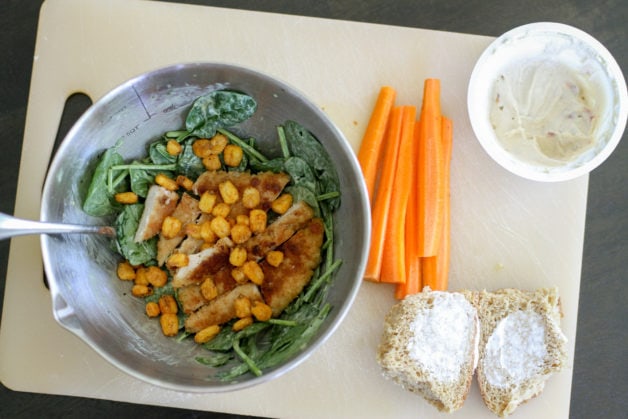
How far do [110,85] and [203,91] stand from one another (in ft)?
1.74

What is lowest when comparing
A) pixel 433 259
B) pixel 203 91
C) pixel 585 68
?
pixel 433 259

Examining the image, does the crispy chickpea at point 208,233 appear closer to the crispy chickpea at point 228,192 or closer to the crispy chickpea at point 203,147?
the crispy chickpea at point 228,192

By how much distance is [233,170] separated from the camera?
2119 mm

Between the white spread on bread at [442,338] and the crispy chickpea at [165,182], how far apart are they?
0.93 meters

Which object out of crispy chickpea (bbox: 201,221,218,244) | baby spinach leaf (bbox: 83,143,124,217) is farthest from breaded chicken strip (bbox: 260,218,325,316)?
baby spinach leaf (bbox: 83,143,124,217)

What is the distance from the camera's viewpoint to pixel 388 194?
2.22m

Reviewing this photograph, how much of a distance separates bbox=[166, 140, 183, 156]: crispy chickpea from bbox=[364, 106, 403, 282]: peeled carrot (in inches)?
28.5

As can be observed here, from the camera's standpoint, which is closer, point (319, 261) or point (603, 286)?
point (319, 261)

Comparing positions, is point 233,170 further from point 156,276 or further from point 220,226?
point 156,276

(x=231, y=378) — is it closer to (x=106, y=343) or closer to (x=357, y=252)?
(x=106, y=343)

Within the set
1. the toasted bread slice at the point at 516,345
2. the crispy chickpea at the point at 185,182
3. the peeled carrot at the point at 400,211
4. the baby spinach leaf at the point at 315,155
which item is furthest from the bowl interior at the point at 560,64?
the crispy chickpea at the point at 185,182

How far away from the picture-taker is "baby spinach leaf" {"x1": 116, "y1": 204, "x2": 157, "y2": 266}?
80.4 inches

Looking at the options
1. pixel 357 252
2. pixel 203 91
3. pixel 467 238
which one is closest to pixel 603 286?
pixel 467 238

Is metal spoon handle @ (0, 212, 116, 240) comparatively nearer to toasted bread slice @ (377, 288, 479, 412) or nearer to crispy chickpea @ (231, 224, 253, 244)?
crispy chickpea @ (231, 224, 253, 244)
